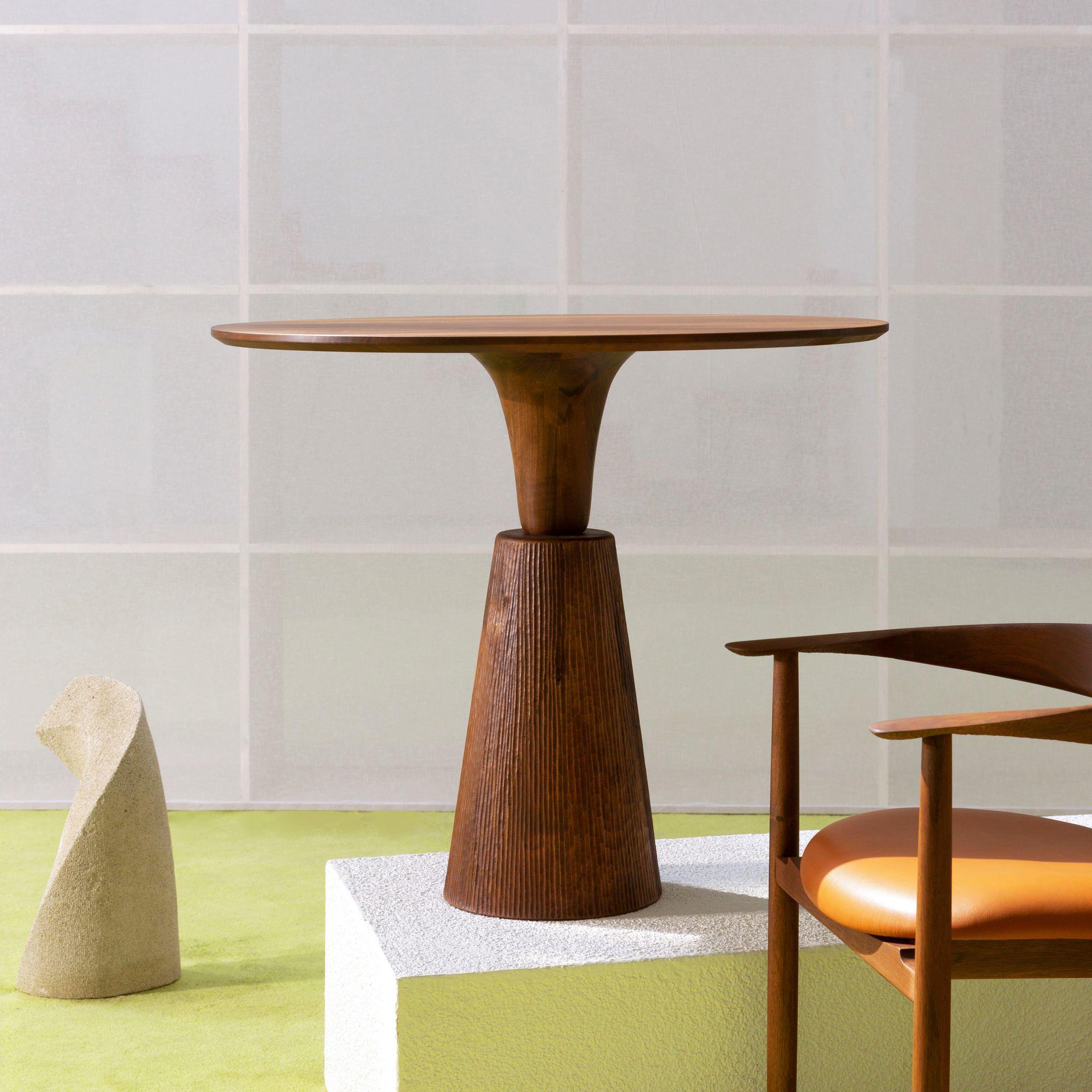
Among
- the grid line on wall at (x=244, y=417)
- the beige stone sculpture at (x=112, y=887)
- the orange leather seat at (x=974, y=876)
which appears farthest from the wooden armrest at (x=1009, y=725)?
the grid line on wall at (x=244, y=417)

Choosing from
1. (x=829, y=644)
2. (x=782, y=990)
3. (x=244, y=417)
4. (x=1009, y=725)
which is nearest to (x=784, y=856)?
(x=782, y=990)

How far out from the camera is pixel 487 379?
13.5 feet

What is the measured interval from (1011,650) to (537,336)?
83cm

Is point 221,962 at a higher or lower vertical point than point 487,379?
lower

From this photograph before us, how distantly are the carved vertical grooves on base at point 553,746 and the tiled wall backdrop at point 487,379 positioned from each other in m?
1.86

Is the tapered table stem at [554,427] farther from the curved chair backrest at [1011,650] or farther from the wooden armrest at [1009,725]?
the wooden armrest at [1009,725]

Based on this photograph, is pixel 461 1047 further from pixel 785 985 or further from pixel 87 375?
pixel 87 375

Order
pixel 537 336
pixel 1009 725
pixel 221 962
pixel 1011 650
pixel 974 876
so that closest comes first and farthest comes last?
pixel 1009 725 → pixel 974 876 → pixel 537 336 → pixel 1011 650 → pixel 221 962

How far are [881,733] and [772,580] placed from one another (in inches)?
101

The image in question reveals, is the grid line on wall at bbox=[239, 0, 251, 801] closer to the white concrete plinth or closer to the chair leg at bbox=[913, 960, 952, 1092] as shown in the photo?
the white concrete plinth

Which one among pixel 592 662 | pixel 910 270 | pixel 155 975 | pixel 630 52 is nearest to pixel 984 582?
pixel 910 270

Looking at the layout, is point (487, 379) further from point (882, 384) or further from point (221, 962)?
point (221, 962)

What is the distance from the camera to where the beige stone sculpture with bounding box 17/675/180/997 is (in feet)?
8.97

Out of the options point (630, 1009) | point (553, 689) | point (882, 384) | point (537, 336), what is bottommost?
point (630, 1009)
